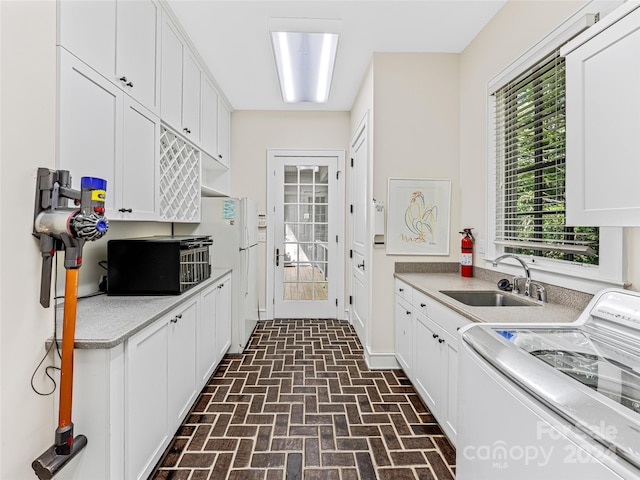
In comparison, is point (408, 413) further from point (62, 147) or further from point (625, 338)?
point (62, 147)

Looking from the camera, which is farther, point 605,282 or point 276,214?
point 276,214

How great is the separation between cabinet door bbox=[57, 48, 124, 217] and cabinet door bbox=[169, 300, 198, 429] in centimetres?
75

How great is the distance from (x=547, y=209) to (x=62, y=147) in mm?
2671

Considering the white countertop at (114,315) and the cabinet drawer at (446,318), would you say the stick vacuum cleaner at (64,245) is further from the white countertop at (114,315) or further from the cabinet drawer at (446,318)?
the cabinet drawer at (446,318)

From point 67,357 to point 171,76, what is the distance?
219 cm

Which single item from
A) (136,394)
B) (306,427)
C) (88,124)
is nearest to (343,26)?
(88,124)

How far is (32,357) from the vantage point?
3.89ft

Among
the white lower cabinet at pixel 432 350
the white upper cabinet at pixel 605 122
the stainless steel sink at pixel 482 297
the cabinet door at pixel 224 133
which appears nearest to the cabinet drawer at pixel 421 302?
the white lower cabinet at pixel 432 350

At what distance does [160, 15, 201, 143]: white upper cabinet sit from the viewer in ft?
7.81

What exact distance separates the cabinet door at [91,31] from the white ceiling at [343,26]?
2.73ft

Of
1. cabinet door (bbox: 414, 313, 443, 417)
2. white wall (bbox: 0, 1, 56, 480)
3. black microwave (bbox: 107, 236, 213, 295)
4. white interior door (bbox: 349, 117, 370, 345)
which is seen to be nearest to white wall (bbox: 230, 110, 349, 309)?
white interior door (bbox: 349, 117, 370, 345)

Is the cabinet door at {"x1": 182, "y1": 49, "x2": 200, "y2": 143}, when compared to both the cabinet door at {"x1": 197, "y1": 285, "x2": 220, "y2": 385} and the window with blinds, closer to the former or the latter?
the cabinet door at {"x1": 197, "y1": 285, "x2": 220, "y2": 385}

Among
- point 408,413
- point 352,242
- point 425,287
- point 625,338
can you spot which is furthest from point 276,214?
point 625,338

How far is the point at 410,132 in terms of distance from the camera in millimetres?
2965
